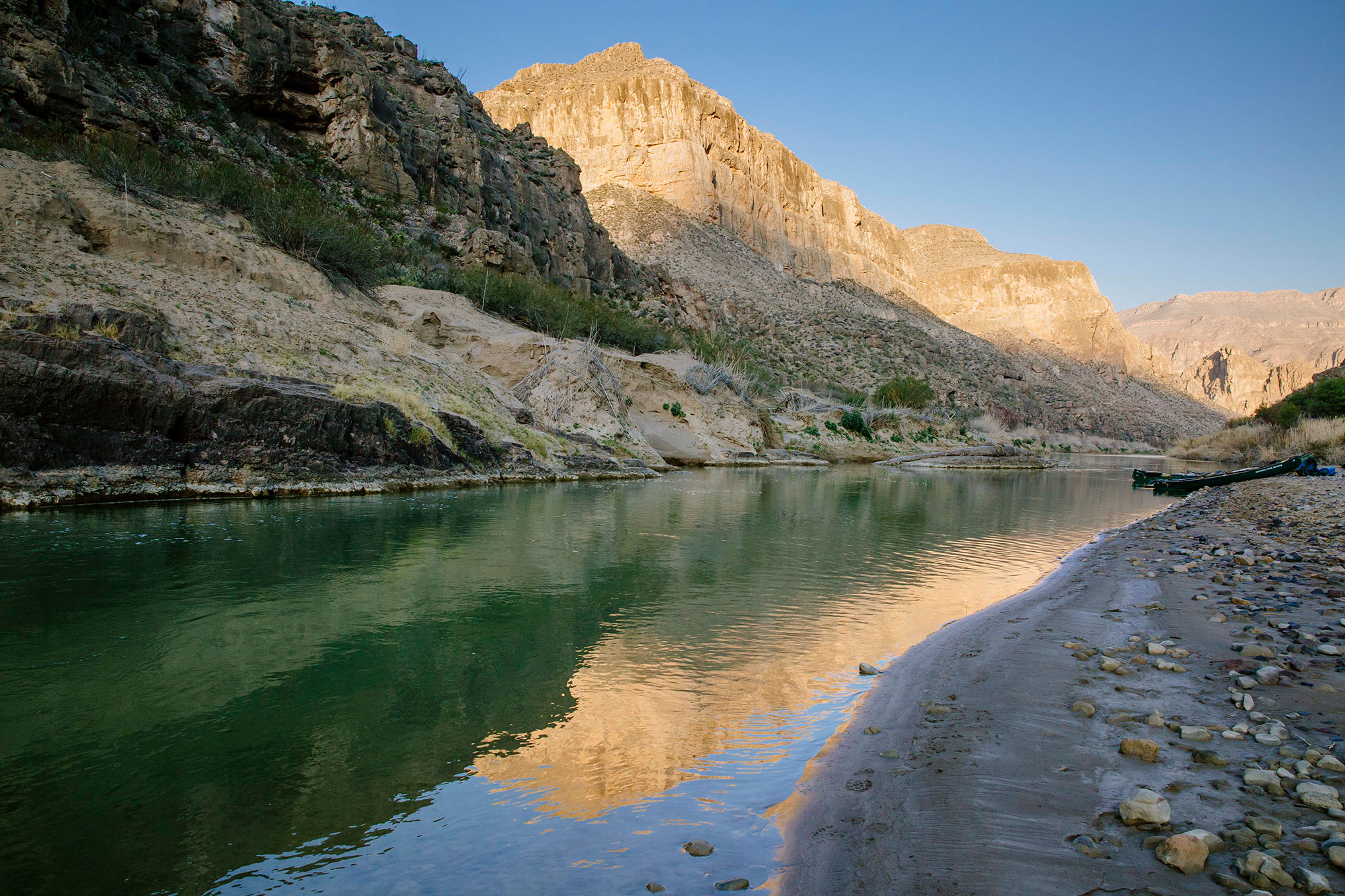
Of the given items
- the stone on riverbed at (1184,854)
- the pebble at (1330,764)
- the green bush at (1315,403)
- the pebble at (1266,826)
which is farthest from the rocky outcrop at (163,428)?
the green bush at (1315,403)

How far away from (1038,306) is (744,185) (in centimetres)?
6973

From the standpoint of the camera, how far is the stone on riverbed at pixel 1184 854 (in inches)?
93.1

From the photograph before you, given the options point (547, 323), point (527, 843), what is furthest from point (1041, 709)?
point (547, 323)

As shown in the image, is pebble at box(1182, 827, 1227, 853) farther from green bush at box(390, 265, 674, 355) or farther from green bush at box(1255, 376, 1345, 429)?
green bush at box(1255, 376, 1345, 429)

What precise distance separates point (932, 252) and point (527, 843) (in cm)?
17188

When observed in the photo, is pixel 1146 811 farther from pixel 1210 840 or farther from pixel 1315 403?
pixel 1315 403

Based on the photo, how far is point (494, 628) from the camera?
573cm

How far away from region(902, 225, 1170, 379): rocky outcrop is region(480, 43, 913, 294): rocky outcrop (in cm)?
3621

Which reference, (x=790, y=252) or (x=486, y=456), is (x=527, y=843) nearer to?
(x=486, y=456)

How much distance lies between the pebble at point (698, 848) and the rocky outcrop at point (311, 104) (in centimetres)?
2228

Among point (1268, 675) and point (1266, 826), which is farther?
point (1268, 675)

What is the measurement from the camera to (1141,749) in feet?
10.6

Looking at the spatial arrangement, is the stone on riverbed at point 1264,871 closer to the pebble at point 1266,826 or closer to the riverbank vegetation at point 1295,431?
A: the pebble at point 1266,826

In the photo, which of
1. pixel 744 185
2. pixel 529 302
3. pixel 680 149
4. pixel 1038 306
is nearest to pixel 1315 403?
pixel 529 302
